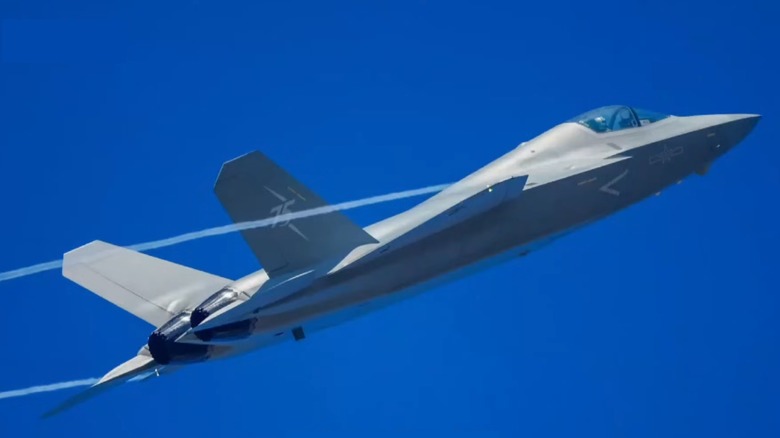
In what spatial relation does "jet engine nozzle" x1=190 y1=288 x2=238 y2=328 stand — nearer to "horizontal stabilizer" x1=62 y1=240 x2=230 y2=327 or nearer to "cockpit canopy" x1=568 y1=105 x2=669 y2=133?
"horizontal stabilizer" x1=62 y1=240 x2=230 y2=327

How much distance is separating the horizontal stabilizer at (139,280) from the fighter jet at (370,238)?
0.02 metres

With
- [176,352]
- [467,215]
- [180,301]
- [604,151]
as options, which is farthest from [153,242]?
[604,151]

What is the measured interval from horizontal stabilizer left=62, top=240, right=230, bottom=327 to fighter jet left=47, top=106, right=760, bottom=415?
2cm

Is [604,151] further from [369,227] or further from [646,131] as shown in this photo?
[369,227]

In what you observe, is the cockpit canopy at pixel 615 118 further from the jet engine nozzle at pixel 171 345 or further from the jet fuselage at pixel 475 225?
the jet engine nozzle at pixel 171 345

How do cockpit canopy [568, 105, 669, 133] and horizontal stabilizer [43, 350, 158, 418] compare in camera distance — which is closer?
horizontal stabilizer [43, 350, 158, 418]

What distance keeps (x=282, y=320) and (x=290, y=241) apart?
47.3 inches

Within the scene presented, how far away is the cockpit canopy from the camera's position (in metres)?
15.9

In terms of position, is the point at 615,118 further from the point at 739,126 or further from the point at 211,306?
the point at 211,306

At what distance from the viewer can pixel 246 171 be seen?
1188 cm

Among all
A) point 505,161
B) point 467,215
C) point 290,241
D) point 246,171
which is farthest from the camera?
point 505,161

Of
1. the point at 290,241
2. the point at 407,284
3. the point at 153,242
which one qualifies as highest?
the point at 153,242

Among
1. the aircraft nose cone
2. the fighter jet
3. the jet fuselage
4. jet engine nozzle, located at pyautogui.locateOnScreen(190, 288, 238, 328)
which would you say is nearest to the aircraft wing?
the fighter jet

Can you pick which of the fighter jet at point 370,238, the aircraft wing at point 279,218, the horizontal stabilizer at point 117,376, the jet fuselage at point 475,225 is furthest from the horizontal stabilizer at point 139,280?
the aircraft wing at point 279,218
